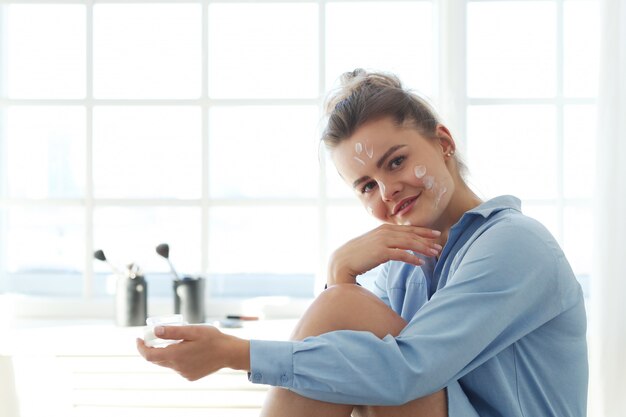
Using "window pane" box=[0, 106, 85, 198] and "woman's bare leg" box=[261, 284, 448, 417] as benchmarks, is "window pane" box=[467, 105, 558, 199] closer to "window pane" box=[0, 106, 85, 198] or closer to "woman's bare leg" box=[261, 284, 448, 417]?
"woman's bare leg" box=[261, 284, 448, 417]

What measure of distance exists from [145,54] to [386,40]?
862 mm

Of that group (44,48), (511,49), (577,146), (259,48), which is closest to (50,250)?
(44,48)

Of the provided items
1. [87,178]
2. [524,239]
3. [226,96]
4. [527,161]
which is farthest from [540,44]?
[87,178]

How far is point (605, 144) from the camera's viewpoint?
203 centimetres

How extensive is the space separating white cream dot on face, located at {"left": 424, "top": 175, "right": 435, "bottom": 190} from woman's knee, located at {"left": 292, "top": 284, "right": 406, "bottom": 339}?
233 mm

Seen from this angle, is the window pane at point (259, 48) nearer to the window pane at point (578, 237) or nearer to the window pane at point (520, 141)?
the window pane at point (520, 141)

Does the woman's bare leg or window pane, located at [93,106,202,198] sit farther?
window pane, located at [93,106,202,198]

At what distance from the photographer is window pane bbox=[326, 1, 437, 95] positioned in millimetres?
2416

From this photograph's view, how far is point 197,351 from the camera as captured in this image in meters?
1.20

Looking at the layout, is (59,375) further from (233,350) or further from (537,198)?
(537,198)

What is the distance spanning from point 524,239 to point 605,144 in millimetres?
935

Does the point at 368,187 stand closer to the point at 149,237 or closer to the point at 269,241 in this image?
the point at 149,237

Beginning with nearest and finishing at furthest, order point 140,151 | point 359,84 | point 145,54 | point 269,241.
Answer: point 359,84
point 145,54
point 140,151
point 269,241

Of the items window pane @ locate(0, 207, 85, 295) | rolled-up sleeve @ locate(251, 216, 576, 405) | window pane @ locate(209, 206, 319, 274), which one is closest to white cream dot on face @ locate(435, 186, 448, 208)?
rolled-up sleeve @ locate(251, 216, 576, 405)
